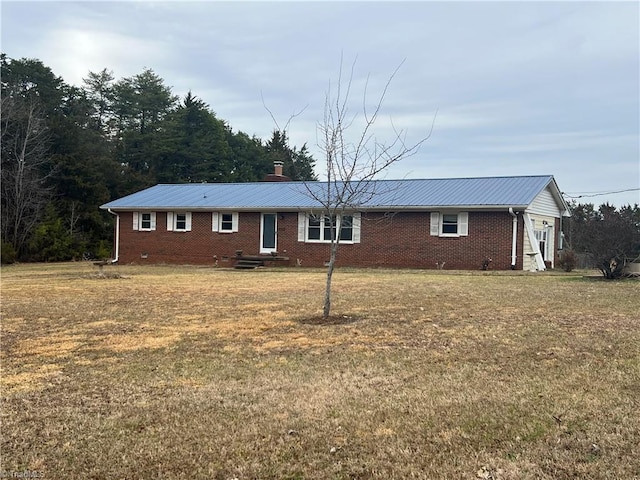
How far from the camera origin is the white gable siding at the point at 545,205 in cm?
2186

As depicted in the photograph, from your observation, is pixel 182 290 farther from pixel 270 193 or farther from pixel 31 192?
pixel 31 192

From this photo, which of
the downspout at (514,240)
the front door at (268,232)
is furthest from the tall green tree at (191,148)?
the downspout at (514,240)

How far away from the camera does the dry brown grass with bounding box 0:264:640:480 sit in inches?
150

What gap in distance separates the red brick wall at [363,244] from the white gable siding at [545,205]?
5.30ft

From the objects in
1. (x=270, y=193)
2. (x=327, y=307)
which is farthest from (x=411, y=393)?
(x=270, y=193)

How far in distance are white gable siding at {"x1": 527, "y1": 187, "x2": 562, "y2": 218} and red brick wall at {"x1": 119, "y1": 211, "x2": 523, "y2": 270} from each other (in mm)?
1616

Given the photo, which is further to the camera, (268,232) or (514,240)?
(268,232)

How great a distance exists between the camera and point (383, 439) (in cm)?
414

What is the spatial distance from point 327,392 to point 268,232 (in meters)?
20.2

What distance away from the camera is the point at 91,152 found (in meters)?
40.7

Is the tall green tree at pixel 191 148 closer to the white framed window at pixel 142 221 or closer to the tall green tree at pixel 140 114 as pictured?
the tall green tree at pixel 140 114

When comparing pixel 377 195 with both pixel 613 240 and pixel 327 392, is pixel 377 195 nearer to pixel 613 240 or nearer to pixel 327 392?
pixel 613 240

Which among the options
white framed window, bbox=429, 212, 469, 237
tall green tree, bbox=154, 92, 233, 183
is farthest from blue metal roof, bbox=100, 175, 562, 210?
tall green tree, bbox=154, 92, 233, 183

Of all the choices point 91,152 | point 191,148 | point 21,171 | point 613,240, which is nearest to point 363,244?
point 613,240
